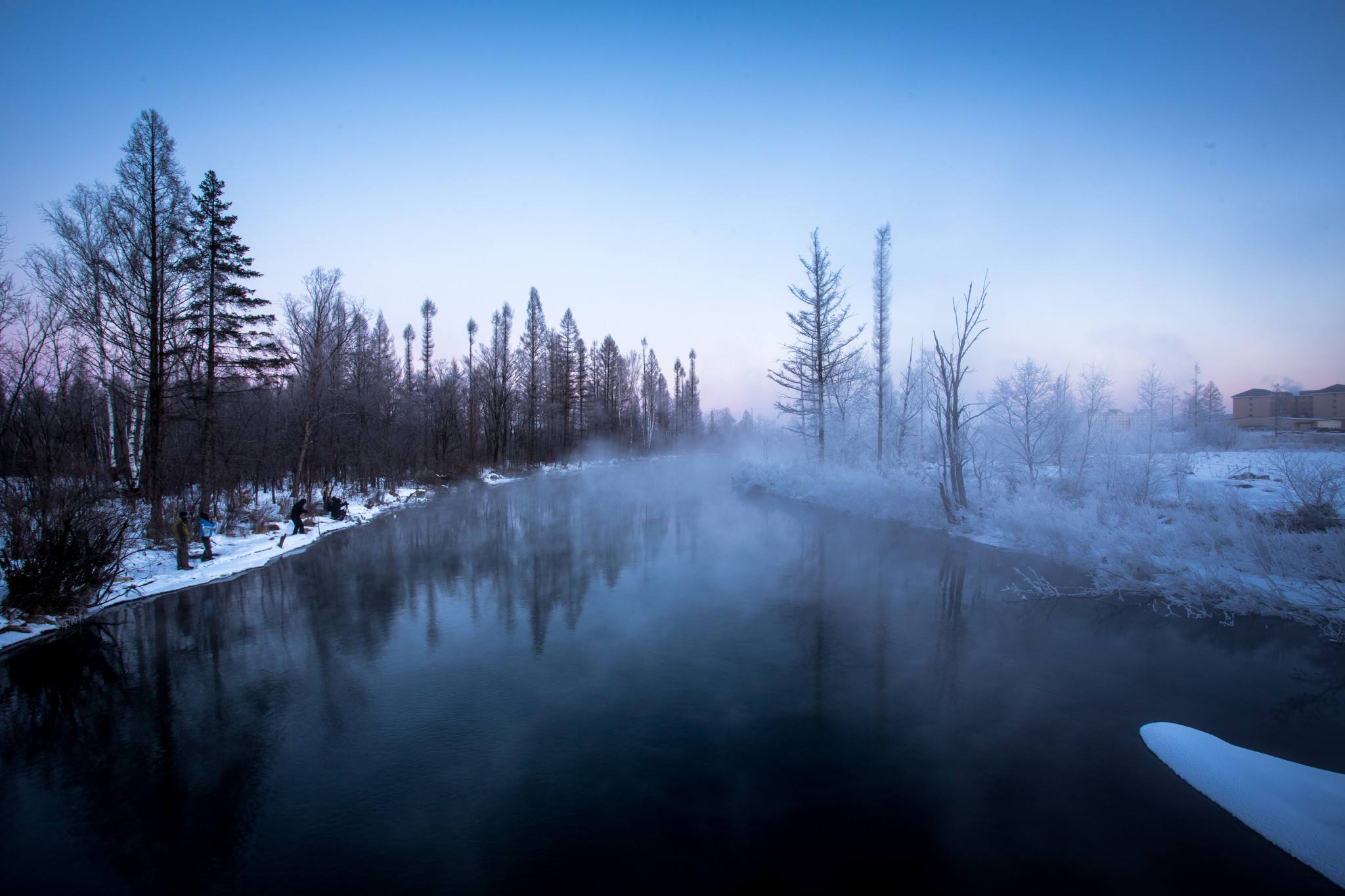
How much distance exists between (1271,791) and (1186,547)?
7082 mm

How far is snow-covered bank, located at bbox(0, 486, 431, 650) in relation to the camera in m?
8.43

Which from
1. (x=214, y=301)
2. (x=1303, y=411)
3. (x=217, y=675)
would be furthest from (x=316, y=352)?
(x=1303, y=411)

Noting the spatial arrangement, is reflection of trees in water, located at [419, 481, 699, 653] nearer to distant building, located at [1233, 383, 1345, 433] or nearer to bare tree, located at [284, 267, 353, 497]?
bare tree, located at [284, 267, 353, 497]

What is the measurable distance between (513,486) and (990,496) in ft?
85.1

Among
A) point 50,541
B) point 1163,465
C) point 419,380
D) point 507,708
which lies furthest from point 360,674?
point 419,380

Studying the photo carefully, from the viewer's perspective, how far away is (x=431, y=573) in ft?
38.5

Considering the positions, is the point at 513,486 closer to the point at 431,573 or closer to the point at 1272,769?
the point at 431,573

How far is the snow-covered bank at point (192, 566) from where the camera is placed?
8430 mm

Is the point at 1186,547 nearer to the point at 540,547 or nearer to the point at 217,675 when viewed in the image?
the point at 540,547

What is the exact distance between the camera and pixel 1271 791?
4328 mm

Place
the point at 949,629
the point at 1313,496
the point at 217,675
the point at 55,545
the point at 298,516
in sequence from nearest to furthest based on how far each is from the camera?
the point at 217,675
the point at 949,629
the point at 55,545
the point at 1313,496
the point at 298,516

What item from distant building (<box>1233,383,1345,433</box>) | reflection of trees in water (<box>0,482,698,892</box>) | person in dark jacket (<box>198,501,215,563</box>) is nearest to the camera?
reflection of trees in water (<box>0,482,698,892</box>)

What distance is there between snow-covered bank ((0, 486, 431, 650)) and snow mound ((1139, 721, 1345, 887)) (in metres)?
13.8

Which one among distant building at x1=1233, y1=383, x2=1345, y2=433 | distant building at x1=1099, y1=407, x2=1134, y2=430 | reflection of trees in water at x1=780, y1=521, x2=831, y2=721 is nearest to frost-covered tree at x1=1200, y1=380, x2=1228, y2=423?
distant building at x1=1233, y1=383, x2=1345, y2=433
